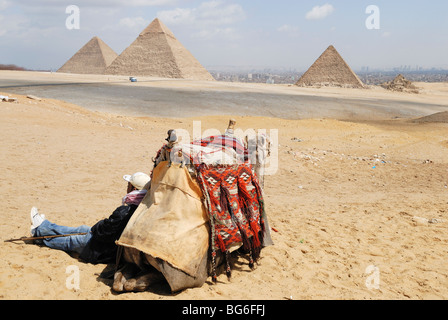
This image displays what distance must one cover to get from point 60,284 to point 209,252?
1.24 metres

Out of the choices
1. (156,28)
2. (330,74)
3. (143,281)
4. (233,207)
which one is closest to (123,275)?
(143,281)

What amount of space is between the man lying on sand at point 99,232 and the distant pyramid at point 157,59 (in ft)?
257

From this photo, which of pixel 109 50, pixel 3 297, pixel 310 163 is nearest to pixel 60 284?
pixel 3 297

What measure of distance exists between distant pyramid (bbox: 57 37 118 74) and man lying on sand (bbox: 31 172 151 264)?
103647 millimetres

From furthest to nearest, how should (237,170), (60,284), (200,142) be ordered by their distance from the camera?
(200,142) < (237,170) < (60,284)

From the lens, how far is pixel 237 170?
→ 12.2 ft

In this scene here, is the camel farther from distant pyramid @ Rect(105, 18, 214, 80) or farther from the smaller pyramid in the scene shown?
distant pyramid @ Rect(105, 18, 214, 80)

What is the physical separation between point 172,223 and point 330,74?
68157 mm

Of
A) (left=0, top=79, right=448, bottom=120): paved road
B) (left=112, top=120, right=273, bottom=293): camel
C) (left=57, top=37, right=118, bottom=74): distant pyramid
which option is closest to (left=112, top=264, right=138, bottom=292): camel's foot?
(left=112, top=120, right=273, bottom=293): camel

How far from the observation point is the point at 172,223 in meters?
3.24

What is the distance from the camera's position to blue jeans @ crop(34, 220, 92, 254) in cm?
378

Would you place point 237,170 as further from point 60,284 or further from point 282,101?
point 282,101

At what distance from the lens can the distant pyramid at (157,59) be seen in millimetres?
83375

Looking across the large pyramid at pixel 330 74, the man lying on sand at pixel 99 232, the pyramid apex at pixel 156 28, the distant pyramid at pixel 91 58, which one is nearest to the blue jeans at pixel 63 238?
the man lying on sand at pixel 99 232
